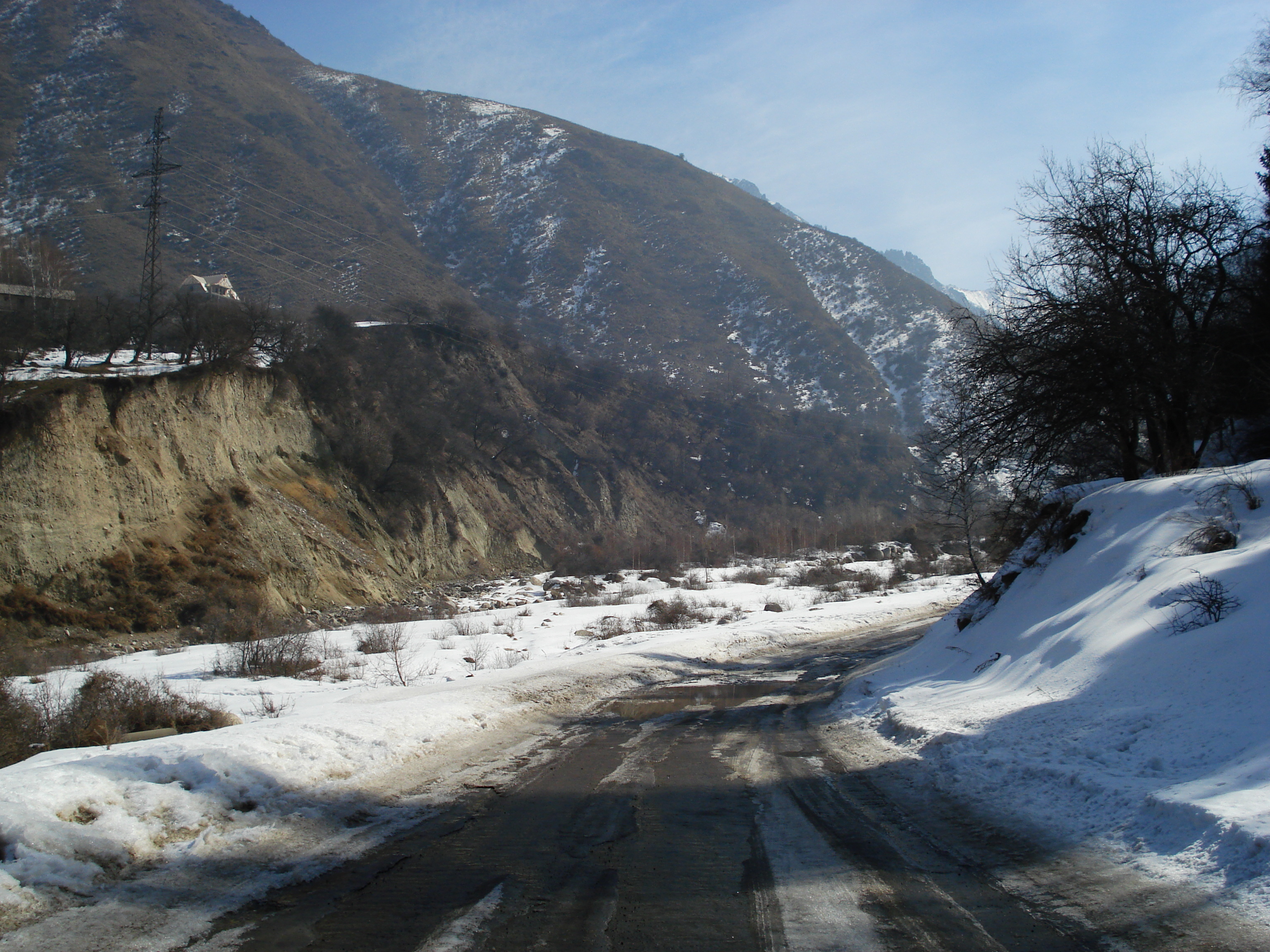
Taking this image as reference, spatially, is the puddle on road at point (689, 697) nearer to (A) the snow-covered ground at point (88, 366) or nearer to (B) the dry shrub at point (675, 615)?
(B) the dry shrub at point (675, 615)

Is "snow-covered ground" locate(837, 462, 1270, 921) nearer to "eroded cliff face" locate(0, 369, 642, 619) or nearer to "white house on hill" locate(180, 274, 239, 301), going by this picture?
"eroded cliff face" locate(0, 369, 642, 619)

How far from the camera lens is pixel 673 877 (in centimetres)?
486

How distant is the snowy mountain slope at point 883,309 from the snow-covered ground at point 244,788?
104m

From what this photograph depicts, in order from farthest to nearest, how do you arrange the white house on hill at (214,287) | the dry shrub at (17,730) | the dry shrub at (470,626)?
the white house on hill at (214,287) < the dry shrub at (470,626) < the dry shrub at (17,730)

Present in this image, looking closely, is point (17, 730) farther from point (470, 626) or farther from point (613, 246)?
point (613, 246)

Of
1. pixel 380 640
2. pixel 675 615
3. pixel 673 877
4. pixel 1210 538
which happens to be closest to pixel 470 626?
pixel 380 640

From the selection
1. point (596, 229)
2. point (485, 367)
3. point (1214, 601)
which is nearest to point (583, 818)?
point (1214, 601)

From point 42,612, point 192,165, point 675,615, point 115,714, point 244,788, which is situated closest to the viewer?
point 244,788

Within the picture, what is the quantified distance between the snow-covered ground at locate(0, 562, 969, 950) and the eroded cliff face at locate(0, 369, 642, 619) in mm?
14012

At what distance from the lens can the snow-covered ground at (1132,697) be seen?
482 centimetres

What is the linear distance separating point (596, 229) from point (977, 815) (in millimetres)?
154009

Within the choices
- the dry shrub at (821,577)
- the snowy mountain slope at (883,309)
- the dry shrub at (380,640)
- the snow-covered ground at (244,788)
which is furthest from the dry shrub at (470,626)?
the snowy mountain slope at (883,309)

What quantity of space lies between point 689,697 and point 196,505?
1059 inches

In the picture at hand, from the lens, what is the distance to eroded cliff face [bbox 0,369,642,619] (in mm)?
26859
